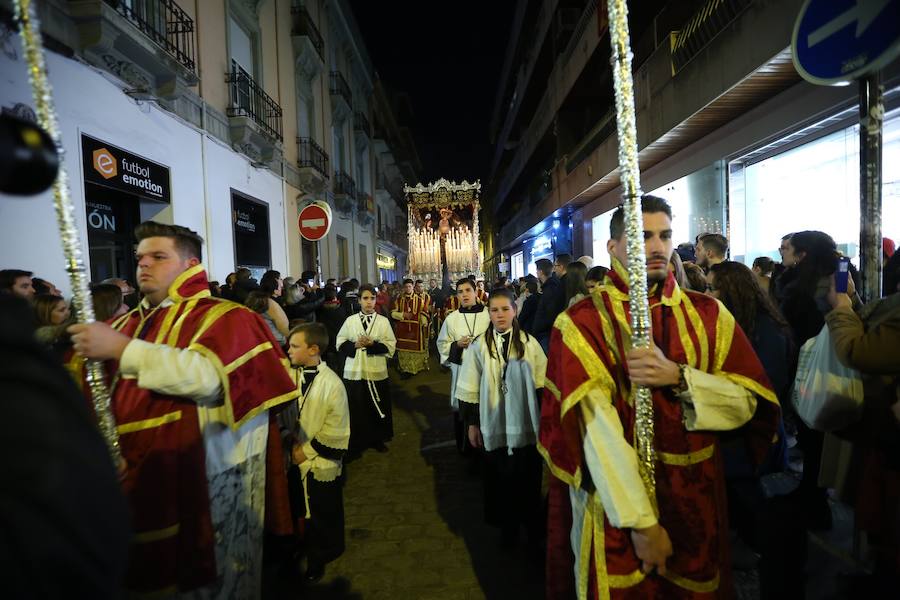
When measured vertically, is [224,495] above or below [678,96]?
below

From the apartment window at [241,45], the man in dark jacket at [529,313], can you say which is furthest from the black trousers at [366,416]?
the apartment window at [241,45]

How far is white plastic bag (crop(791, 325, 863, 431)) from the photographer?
242cm

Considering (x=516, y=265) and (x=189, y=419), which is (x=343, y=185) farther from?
(x=516, y=265)

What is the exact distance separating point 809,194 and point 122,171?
9.56 m

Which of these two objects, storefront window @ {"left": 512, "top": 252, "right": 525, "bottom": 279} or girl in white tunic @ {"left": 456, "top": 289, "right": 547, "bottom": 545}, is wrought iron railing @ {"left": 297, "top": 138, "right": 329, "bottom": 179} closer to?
girl in white tunic @ {"left": 456, "top": 289, "right": 547, "bottom": 545}

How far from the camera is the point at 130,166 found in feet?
24.2

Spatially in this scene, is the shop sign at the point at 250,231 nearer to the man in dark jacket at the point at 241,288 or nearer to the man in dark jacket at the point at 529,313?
the man in dark jacket at the point at 241,288

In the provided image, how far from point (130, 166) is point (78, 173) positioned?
48.8 inches

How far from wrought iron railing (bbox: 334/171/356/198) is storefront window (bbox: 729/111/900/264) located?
49.3 ft

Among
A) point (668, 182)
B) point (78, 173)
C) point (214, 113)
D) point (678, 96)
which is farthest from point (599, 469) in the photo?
point (214, 113)

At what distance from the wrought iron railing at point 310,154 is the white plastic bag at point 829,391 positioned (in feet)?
49.1

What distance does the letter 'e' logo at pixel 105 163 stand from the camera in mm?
6660

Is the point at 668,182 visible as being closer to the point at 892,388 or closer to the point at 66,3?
the point at 892,388

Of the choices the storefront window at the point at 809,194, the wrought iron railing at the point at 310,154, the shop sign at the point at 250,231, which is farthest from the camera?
the wrought iron railing at the point at 310,154
